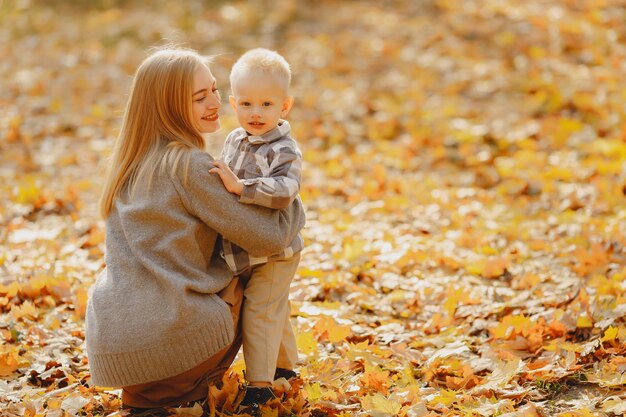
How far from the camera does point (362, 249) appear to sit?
5250mm

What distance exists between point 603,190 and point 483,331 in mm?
2508

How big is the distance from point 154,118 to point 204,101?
0.75ft

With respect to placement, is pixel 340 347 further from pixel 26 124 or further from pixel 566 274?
pixel 26 124

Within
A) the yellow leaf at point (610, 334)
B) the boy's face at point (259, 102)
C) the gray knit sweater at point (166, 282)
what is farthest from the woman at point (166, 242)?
the yellow leaf at point (610, 334)

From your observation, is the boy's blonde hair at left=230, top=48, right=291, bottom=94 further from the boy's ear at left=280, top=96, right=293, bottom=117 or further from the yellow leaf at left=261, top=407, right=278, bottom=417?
the yellow leaf at left=261, top=407, right=278, bottom=417

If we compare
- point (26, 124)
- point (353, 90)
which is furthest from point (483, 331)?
point (26, 124)

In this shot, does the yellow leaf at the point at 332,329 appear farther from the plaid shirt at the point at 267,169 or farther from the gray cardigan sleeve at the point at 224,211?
the gray cardigan sleeve at the point at 224,211

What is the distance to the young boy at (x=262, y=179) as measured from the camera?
10.2 feet

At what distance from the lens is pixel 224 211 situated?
10.0 ft

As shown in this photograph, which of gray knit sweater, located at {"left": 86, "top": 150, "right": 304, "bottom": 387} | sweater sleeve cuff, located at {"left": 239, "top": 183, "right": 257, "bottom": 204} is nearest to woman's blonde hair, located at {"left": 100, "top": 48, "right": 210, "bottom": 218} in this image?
gray knit sweater, located at {"left": 86, "top": 150, "right": 304, "bottom": 387}

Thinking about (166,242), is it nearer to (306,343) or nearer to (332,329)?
(306,343)

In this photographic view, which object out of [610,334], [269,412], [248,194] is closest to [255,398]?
[269,412]

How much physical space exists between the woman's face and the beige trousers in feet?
2.22

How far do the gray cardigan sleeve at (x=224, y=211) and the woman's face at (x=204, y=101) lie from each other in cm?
20
